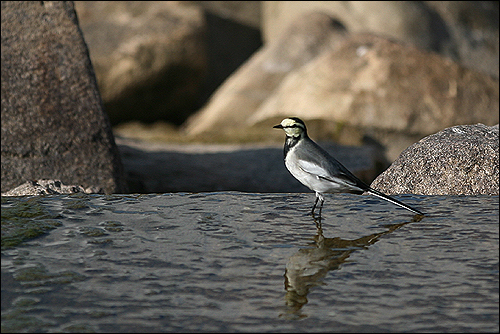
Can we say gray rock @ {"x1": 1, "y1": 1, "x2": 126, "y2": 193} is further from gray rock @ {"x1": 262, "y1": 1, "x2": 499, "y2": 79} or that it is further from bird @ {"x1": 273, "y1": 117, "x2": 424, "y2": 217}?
gray rock @ {"x1": 262, "y1": 1, "x2": 499, "y2": 79}

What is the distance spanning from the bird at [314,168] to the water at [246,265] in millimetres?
191

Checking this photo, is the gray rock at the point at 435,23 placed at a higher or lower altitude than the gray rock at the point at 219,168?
higher

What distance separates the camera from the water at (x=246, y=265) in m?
2.53

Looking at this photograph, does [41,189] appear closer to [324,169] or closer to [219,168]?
[324,169]

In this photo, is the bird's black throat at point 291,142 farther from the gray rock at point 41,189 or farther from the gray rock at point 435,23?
the gray rock at point 435,23

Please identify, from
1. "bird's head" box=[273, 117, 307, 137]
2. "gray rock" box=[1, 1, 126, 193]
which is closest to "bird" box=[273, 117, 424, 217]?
"bird's head" box=[273, 117, 307, 137]

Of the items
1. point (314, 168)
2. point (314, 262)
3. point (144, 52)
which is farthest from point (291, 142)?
point (144, 52)

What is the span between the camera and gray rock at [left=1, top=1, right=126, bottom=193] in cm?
600

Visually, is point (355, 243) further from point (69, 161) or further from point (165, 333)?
point (69, 161)

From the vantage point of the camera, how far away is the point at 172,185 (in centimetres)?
745

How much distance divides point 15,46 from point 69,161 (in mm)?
1135

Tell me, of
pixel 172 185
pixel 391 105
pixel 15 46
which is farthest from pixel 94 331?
pixel 391 105

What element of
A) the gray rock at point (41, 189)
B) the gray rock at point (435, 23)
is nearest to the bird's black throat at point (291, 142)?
the gray rock at point (41, 189)

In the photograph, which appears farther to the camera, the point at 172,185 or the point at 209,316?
the point at 172,185
